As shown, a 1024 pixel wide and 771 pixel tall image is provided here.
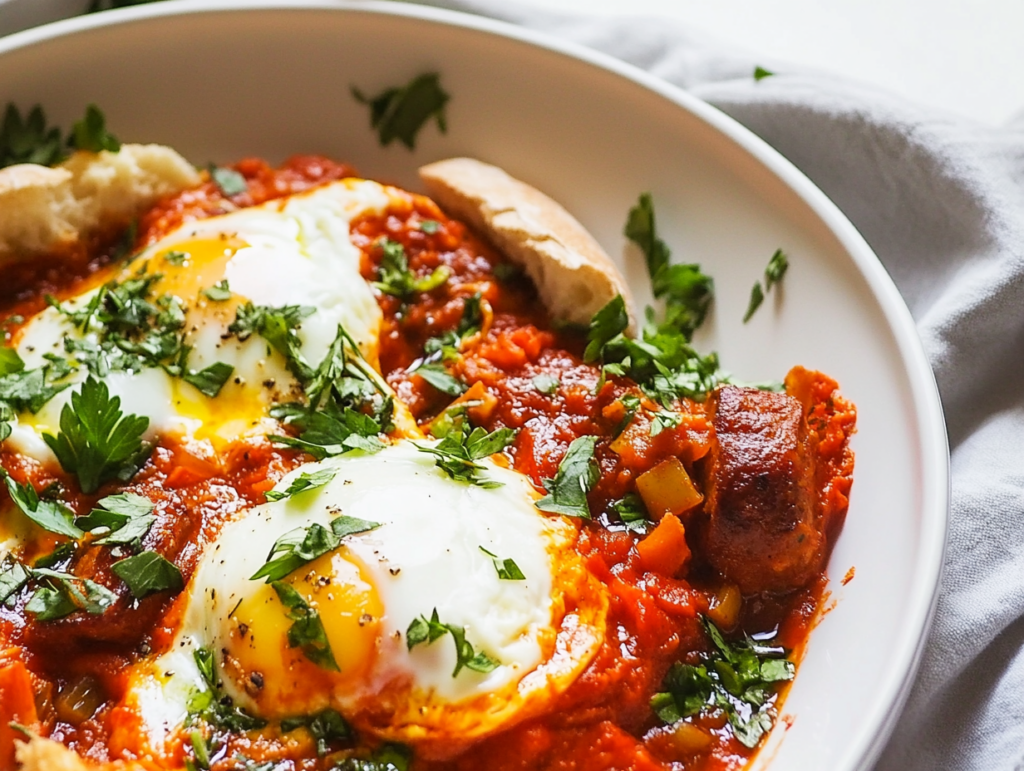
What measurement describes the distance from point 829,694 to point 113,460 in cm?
280

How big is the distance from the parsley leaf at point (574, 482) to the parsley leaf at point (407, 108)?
230 centimetres

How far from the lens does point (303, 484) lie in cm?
363

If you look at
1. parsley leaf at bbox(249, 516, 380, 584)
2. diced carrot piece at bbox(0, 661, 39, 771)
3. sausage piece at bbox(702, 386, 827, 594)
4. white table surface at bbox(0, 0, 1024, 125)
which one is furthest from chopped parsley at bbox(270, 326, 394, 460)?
white table surface at bbox(0, 0, 1024, 125)

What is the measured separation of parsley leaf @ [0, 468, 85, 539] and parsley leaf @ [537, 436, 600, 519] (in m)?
1.76

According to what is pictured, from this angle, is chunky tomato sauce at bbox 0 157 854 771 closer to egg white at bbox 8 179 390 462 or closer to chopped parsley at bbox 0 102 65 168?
egg white at bbox 8 179 390 462

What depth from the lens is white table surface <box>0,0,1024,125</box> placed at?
6.13 metres

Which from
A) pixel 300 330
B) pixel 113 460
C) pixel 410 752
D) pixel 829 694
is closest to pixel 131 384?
pixel 113 460

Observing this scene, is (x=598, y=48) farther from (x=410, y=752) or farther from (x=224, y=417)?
(x=410, y=752)

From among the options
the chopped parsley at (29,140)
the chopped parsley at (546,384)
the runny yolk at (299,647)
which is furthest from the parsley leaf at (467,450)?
the chopped parsley at (29,140)

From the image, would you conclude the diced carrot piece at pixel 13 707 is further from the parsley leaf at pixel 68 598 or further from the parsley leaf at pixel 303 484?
the parsley leaf at pixel 303 484

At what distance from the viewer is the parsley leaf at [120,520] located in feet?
12.2

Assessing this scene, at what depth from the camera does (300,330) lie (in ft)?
13.8

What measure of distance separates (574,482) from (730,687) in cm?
94

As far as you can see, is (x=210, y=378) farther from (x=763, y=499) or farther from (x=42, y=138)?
(x=763, y=499)
